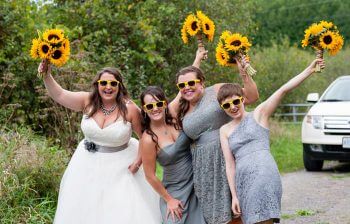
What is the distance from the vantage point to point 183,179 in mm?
5305

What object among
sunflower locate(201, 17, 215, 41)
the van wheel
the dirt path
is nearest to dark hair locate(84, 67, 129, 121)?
sunflower locate(201, 17, 215, 41)

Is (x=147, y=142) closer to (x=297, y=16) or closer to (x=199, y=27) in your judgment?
(x=199, y=27)

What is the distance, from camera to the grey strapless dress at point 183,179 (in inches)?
207

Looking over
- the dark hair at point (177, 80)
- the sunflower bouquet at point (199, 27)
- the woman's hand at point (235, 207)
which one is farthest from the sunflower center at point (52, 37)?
the woman's hand at point (235, 207)

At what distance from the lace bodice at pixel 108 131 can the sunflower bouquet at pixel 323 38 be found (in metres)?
1.70

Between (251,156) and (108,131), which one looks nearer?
(251,156)

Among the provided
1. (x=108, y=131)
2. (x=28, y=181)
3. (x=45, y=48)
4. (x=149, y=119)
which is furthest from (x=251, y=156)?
(x=28, y=181)

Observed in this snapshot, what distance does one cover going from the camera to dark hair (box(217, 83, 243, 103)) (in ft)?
16.5

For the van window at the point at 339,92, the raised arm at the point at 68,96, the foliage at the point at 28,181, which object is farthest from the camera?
the van window at the point at 339,92

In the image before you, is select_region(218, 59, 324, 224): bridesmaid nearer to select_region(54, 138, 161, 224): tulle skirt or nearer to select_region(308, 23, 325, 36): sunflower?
select_region(308, 23, 325, 36): sunflower

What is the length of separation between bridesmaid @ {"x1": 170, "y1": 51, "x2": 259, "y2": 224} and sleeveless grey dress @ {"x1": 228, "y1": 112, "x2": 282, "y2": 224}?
0.18m

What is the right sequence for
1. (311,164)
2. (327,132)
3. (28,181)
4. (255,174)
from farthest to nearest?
1. (311,164)
2. (327,132)
3. (28,181)
4. (255,174)

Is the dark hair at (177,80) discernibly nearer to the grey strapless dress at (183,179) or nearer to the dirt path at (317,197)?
the grey strapless dress at (183,179)

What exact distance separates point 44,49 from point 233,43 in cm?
160
